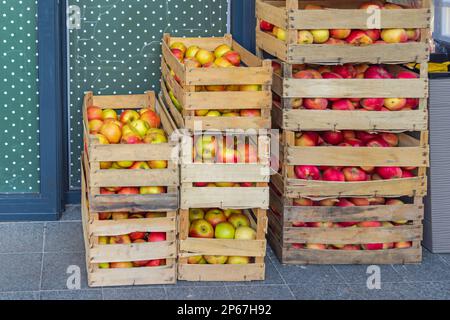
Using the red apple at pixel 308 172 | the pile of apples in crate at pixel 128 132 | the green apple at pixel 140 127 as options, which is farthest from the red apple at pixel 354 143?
the green apple at pixel 140 127

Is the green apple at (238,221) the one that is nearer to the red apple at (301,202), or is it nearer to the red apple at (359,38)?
the red apple at (301,202)

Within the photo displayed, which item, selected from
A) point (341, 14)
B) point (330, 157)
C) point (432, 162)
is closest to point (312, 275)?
point (330, 157)

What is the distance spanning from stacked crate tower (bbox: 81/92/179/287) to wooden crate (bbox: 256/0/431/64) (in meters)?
0.88

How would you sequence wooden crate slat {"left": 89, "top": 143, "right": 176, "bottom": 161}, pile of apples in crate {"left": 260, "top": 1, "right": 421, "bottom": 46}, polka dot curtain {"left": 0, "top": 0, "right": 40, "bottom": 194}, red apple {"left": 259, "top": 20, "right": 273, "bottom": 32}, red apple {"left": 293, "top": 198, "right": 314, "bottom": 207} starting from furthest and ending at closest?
polka dot curtain {"left": 0, "top": 0, "right": 40, "bottom": 194}, red apple {"left": 259, "top": 20, "right": 273, "bottom": 32}, red apple {"left": 293, "top": 198, "right": 314, "bottom": 207}, pile of apples in crate {"left": 260, "top": 1, "right": 421, "bottom": 46}, wooden crate slat {"left": 89, "top": 143, "right": 176, "bottom": 161}

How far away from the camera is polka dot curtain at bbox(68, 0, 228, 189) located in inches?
236

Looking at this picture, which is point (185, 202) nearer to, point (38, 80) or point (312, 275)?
point (312, 275)

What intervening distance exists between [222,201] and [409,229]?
114cm

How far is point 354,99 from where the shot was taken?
17.0 feet

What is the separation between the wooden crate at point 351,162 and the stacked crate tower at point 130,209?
2.25 ft

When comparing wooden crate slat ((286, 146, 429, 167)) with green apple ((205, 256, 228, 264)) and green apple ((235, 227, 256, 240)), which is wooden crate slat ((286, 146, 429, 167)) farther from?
green apple ((205, 256, 228, 264))

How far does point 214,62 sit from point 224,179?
71 cm

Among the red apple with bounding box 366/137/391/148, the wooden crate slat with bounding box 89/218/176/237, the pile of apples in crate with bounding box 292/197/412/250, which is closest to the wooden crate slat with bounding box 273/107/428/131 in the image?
the red apple with bounding box 366/137/391/148

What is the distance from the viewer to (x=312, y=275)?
5.11 meters

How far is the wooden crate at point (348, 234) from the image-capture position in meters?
5.20
